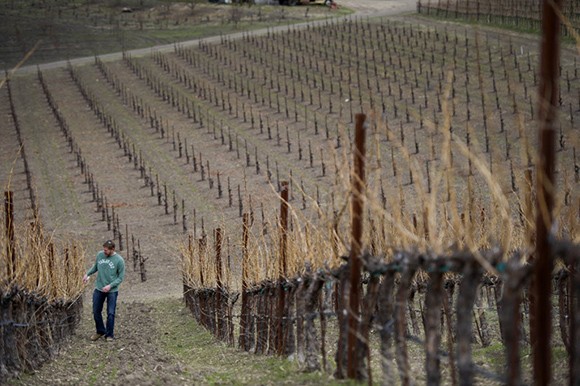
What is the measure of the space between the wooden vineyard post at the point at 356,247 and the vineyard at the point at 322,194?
2cm

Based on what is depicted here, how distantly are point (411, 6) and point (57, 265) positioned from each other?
198 ft

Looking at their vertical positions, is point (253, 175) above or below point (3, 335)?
below

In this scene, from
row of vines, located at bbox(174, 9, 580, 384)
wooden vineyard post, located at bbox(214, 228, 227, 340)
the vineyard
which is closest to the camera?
row of vines, located at bbox(174, 9, 580, 384)

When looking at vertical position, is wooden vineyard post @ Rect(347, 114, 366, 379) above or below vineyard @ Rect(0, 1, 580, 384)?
above

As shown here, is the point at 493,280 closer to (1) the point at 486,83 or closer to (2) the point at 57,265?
(2) the point at 57,265

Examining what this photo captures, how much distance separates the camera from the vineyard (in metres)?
10.4

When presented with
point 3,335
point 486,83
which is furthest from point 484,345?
point 486,83

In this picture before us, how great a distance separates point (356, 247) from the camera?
11383 millimetres

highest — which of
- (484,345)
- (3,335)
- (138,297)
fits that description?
(3,335)

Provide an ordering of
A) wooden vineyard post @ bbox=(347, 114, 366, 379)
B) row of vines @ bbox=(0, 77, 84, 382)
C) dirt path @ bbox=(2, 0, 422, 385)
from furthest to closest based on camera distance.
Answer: row of vines @ bbox=(0, 77, 84, 382), dirt path @ bbox=(2, 0, 422, 385), wooden vineyard post @ bbox=(347, 114, 366, 379)

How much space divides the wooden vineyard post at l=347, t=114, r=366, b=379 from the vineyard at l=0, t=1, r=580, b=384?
0.07 feet

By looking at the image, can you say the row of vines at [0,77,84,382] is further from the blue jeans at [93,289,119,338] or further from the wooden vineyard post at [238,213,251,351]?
the wooden vineyard post at [238,213,251,351]

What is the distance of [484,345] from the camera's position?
61.0 feet

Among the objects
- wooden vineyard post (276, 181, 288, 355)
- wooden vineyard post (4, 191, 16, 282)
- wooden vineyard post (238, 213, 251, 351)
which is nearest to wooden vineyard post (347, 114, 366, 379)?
wooden vineyard post (276, 181, 288, 355)
